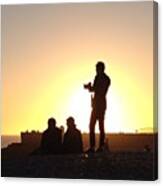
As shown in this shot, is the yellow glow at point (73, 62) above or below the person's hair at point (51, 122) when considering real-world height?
above

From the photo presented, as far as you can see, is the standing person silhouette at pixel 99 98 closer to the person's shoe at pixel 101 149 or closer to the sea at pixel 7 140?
the person's shoe at pixel 101 149

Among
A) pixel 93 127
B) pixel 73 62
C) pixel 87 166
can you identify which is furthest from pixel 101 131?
pixel 73 62

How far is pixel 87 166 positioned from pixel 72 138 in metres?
0.12

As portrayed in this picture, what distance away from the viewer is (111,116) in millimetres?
2607

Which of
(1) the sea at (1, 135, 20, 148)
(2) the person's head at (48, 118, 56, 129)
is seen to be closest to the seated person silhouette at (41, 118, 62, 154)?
(2) the person's head at (48, 118, 56, 129)

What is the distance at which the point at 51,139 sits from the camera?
2.65 m

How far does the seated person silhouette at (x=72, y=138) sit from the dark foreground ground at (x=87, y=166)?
0.03 meters

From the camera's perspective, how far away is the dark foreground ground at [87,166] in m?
2.57

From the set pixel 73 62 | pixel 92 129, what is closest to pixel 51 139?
pixel 92 129

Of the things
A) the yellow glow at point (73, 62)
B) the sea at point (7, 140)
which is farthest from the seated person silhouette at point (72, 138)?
the sea at point (7, 140)

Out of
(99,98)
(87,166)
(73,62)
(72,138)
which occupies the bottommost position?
(87,166)

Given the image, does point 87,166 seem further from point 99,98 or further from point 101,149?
point 99,98

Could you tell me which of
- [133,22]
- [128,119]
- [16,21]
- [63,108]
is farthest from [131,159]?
[16,21]

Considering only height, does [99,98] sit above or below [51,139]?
above
